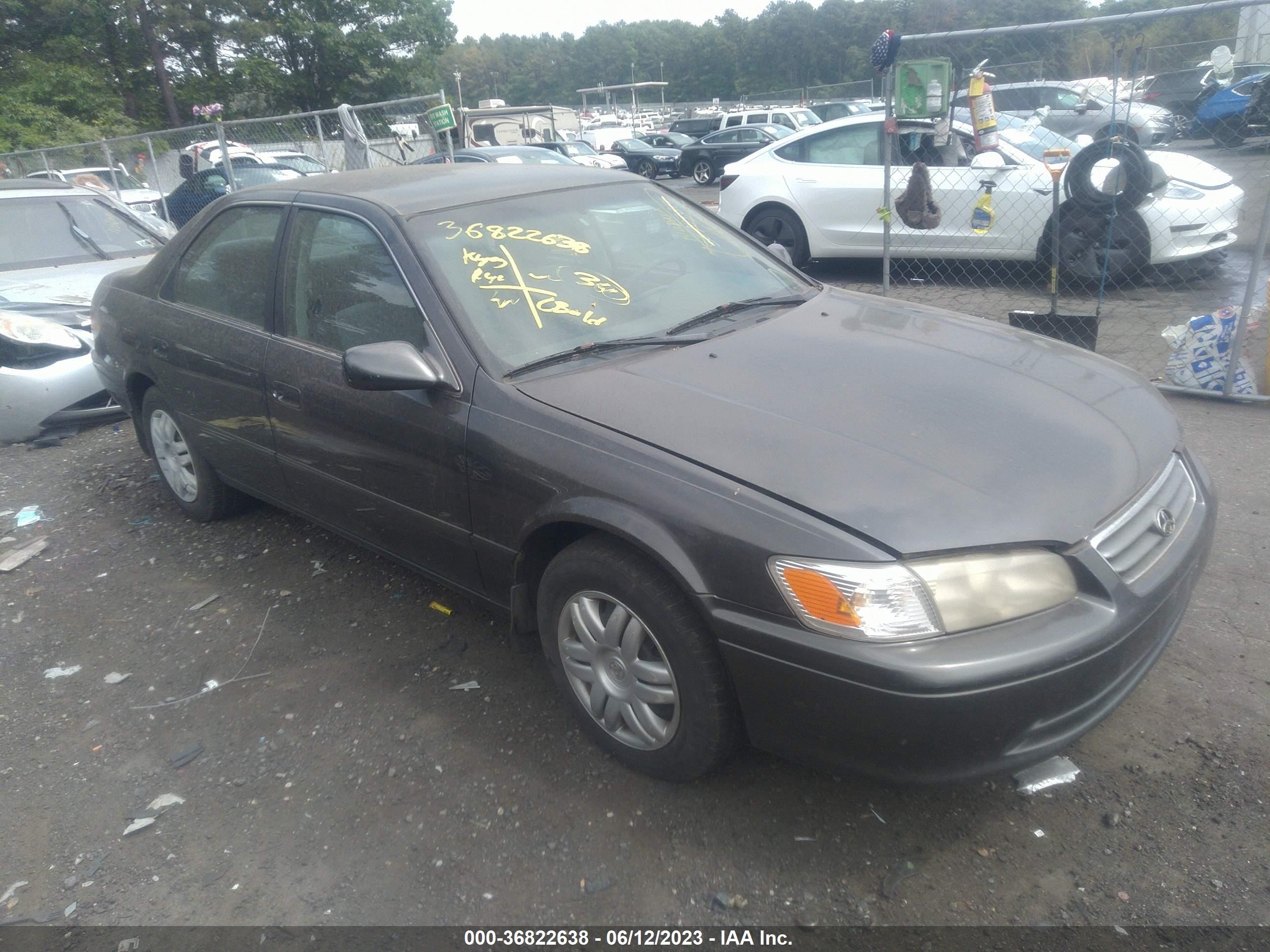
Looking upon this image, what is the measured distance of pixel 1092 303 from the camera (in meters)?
7.26

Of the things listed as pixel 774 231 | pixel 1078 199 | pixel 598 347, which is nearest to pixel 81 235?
pixel 774 231

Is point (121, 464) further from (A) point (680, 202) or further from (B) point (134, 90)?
(B) point (134, 90)

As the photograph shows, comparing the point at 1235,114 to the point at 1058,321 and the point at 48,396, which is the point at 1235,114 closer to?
the point at 1058,321

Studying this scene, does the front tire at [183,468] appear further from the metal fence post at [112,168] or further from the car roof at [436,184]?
the metal fence post at [112,168]

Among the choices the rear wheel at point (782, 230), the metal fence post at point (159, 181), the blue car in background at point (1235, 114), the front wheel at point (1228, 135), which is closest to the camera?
the blue car in background at point (1235, 114)

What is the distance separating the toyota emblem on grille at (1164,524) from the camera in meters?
2.38

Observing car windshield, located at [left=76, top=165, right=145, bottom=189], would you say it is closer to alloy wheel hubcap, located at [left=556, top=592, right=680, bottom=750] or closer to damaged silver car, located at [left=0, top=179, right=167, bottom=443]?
damaged silver car, located at [left=0, top=179, right=167, bottom=443]

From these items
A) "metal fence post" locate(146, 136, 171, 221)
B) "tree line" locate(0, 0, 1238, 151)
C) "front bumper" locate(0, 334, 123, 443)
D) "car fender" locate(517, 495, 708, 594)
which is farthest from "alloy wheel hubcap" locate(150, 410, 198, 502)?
"tree line" locate(0, 0, 1238, 151)

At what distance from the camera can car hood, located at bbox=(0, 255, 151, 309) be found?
254 inches

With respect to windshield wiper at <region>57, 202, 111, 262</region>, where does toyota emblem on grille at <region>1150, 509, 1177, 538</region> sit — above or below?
below

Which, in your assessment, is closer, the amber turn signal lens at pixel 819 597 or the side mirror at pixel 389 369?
the amber turn signal lens at pixel 819 597

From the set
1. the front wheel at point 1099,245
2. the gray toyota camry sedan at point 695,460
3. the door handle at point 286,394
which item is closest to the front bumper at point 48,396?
the gray toyota camry sedan at point 695,460

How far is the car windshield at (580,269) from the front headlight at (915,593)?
1.22 metres

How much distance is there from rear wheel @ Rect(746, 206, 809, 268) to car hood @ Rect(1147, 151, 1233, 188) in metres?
3.06
